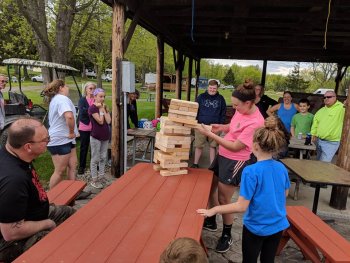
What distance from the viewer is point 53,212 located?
2.66 meters

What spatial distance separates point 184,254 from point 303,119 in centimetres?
574

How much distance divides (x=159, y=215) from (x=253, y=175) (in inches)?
31.0

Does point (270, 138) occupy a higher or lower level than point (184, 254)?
higher

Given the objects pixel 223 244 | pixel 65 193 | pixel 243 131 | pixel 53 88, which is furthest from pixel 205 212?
pixel 53 88

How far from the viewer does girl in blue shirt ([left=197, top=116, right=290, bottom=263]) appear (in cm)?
213

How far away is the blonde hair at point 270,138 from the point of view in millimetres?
2107

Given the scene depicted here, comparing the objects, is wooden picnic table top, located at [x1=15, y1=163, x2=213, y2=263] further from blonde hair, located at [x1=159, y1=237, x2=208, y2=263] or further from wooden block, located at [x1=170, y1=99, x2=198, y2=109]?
wooden block, located at [x1=170, y1=99, x2=198, y2=109]

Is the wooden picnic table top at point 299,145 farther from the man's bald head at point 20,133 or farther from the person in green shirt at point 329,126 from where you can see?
the man's bald head at point 20,133

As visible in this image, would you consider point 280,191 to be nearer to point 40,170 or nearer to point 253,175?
point 253,175

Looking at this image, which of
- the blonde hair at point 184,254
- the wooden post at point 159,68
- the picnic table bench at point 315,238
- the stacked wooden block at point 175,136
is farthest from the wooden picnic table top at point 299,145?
the blonde hair at point 184,254

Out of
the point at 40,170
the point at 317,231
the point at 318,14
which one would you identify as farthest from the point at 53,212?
the point at 318,14

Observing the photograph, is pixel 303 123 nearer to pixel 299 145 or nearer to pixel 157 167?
pixel 299 145

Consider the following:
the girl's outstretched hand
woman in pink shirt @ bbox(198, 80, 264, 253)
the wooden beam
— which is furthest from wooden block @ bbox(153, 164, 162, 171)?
the wooden beam

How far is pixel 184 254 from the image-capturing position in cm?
117
